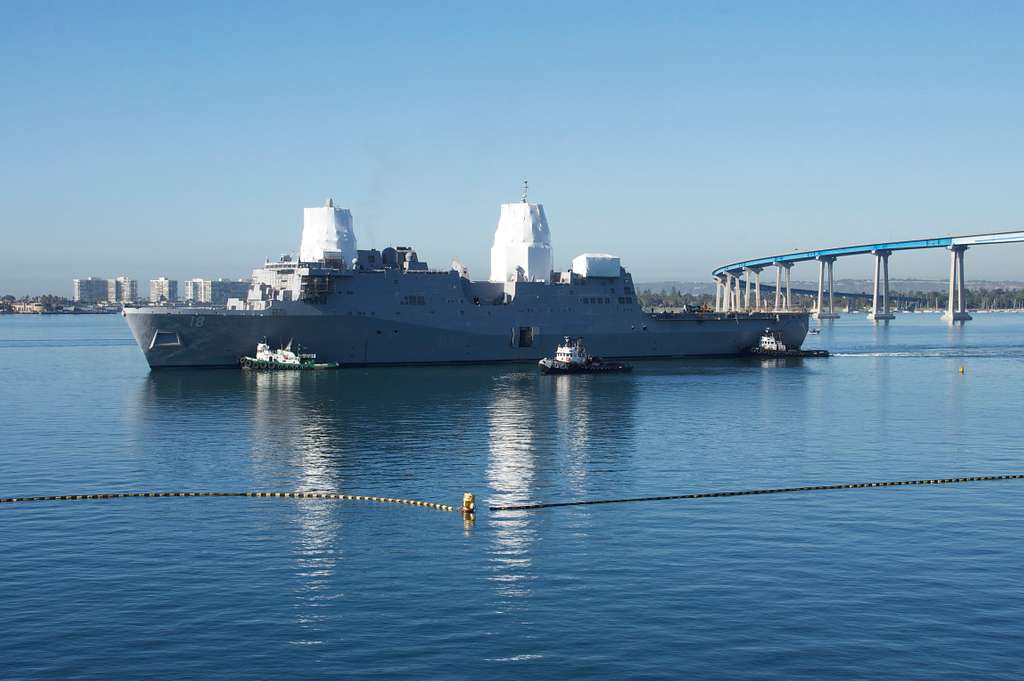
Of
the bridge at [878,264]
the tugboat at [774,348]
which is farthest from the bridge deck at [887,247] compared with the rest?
the tugboat at [774,348]

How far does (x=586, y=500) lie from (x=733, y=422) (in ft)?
54.2

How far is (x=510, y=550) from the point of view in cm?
2048

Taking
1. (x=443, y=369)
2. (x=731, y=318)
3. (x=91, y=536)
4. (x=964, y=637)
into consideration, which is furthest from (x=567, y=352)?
(x=964, y=637)

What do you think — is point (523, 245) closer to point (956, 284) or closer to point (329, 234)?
point (329, 234)

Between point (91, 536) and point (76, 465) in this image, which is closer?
point (91, 536)

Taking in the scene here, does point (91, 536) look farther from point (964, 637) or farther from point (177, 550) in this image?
point (964, 637)

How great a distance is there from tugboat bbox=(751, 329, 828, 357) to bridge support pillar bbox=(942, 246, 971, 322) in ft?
272

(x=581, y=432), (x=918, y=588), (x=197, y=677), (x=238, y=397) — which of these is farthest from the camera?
(x=238, y=397)

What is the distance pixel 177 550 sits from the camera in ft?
66.9

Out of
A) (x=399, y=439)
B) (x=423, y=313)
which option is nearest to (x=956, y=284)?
(x=423, y=313)

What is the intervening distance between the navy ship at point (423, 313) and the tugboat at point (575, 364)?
4889mm

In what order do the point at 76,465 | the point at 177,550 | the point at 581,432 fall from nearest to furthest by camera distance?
the point at 177,550 < the point at 76,465 < the point at 581,432

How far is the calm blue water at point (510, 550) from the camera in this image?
14992 mm

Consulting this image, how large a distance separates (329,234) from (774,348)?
3608 centimetres
